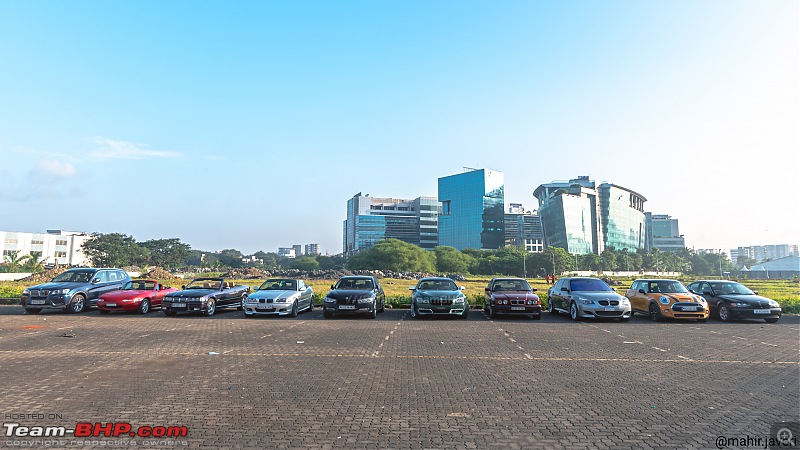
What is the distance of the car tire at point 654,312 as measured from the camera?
1570 centimetres

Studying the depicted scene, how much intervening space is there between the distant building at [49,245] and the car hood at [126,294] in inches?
4656

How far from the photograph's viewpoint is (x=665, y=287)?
1666 cm

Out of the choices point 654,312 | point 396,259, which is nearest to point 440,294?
point 654,312

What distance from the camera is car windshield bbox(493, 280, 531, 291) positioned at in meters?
16.8

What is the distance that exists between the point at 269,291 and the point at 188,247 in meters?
111

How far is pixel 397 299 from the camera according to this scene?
20.0 m

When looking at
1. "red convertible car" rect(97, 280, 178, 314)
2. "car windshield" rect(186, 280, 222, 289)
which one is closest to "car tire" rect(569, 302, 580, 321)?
"car windshield" rect(186, 280, 222, 289)

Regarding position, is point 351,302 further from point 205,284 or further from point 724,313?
point 724,313

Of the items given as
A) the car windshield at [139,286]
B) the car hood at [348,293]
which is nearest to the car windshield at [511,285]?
the car hood at [348,293]

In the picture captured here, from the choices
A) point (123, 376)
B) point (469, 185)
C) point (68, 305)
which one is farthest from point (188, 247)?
point (123, 376)

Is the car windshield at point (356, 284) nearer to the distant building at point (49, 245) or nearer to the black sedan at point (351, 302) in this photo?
the black sedan at point (351, 302)

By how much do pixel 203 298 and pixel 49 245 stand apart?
5557 inches

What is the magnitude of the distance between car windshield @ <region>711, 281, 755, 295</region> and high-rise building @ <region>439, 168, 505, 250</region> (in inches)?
5590

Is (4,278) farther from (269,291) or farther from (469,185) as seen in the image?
(469,185)
